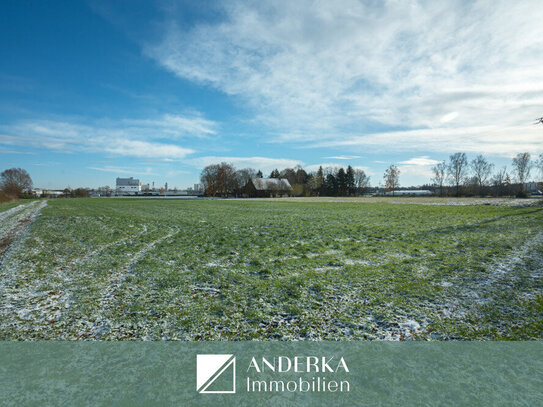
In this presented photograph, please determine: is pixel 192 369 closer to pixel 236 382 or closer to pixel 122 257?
pixel 236 382

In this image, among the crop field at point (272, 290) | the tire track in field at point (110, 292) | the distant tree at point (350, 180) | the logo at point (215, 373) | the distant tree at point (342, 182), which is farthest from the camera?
the distant tree at point (350, 180)

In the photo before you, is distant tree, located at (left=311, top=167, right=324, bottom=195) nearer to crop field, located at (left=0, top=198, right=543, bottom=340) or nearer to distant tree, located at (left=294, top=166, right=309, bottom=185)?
distant tree, located at (left=294, top=166, right=309, bottom=185)

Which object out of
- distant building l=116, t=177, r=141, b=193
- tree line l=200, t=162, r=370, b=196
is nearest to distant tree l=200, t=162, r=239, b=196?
tree line l=200, t=162, r=370, b=196

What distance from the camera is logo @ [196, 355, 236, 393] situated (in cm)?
314

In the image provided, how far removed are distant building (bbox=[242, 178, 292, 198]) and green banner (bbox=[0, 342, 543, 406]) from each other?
89161 mm

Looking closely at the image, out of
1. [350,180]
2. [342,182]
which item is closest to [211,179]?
[342,182]

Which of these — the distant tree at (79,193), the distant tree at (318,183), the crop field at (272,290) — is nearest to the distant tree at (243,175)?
the distant tree at (318,183)

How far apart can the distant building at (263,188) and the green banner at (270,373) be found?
293ft

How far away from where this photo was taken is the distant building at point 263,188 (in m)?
93.2

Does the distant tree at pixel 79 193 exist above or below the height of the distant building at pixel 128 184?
below

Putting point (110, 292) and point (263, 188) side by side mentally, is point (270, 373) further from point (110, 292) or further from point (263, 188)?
point (263, 188)

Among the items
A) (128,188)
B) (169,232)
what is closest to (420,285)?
(169,232)

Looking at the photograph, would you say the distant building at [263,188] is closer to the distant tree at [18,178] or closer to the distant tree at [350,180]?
the distant tree at [350,180]

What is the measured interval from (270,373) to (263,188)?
9106 cm
